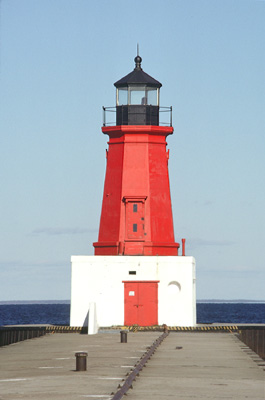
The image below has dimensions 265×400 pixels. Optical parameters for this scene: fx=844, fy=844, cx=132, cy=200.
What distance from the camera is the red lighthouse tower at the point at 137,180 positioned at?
3838 centimetres

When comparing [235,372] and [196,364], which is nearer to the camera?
[235,372]

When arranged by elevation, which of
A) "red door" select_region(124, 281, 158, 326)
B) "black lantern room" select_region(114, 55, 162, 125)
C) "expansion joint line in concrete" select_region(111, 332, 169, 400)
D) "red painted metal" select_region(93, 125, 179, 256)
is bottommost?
"expansion joint line in concrete" select_region(111, 332, 169, 400)

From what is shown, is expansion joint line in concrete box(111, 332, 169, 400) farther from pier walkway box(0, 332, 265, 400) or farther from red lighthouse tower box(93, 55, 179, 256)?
red lighthouse tower box(93, 55, 179, 256)

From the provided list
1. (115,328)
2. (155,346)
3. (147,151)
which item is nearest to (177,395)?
(155,346)

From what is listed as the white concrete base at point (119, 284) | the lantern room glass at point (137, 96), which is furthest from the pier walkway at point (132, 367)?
the lantern room glass at point (137, 96)

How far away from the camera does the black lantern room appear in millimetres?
39562

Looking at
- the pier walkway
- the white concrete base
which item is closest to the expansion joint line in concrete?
the pier walkway

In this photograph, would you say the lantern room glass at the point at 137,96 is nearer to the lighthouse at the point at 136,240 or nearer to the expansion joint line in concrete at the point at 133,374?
the lighthouse at the point at 136,240

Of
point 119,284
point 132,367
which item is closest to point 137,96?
point 119,284

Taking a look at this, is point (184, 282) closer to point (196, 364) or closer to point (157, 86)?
point (157, 86)

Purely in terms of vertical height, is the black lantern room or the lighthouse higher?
the black lantern room

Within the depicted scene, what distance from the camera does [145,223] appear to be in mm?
38438

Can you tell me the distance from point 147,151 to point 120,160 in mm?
1323

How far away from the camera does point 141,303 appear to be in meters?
37.6
